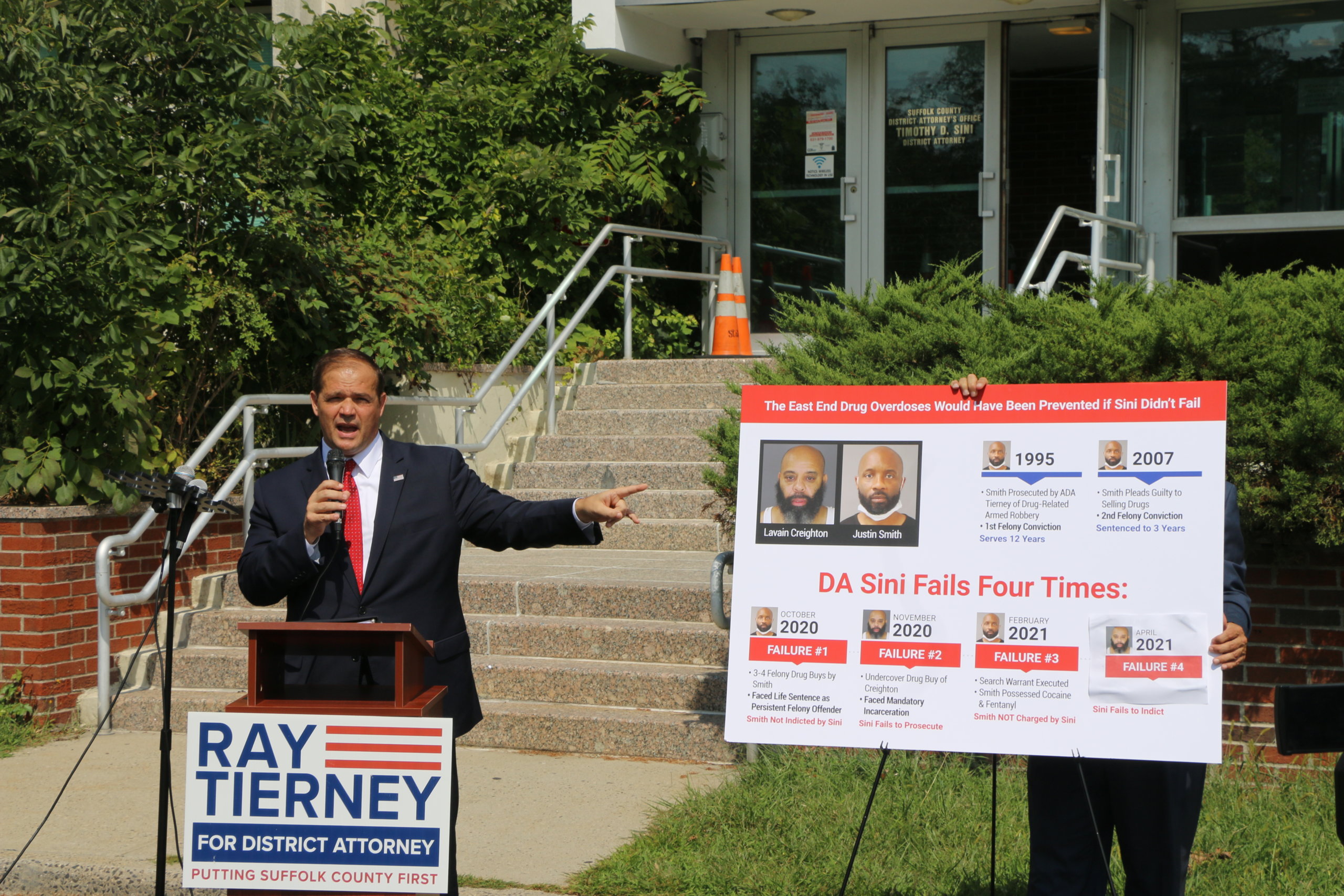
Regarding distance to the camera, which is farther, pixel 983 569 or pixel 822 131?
pixel 822 131

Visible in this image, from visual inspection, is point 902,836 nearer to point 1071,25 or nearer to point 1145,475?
point 1145,475

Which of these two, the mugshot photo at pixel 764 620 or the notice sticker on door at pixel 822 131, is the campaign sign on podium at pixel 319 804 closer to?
the mugshot photo at pixel 764 620

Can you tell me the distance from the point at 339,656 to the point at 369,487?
49 centimetres

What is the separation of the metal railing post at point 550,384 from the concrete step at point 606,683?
136 inches

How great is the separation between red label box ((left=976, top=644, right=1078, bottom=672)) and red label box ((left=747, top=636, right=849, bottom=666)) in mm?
337

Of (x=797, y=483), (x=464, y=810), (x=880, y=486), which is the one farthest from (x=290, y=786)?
(x=464, y=810)

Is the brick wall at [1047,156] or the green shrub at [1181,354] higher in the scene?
the brick wall at [1047,156]

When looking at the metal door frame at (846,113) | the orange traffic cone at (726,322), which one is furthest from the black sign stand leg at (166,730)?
the metal door frame at (846,113)

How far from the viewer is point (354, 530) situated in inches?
142

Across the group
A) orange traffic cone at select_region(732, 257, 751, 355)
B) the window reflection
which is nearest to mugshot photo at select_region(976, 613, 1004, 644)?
orange traffic cone at select_region(732, 257, 751, 355)

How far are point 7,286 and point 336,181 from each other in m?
4.90

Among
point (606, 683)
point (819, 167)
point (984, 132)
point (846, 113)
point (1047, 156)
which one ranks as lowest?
point (606, 683)

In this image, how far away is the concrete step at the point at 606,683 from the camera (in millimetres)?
6219

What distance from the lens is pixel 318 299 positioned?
8.71 metres
